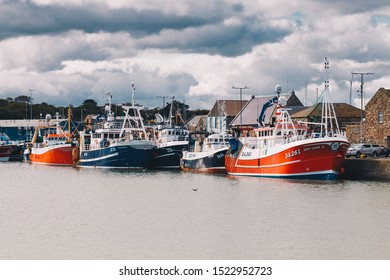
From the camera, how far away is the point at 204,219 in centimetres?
3703

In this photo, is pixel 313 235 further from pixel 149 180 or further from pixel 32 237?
pixel 149 180

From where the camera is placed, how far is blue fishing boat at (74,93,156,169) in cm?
7544

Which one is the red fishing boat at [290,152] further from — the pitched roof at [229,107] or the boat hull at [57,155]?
the pitched roof at [229,107]

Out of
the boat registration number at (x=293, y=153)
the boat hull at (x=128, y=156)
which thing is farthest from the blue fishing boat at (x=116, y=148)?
the boat registration number at (x=293, y=153)

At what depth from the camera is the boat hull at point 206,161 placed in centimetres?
6825

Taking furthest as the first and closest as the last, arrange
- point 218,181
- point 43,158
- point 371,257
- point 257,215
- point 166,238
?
point 43,158
point 218,181
point 257,215
point 166,238
point 371,257

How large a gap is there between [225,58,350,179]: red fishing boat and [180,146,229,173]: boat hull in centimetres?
474

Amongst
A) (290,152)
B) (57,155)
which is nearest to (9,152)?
(57,155)

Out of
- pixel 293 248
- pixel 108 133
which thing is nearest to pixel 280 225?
pixel 293 248

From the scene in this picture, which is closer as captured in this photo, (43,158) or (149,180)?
(149,180)

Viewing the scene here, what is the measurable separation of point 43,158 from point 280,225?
63865 millimetres

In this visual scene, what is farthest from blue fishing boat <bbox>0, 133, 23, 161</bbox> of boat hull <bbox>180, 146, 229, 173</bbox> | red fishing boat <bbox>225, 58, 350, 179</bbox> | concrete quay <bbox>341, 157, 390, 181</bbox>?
concrete quay <bbox>341, 157, 390, 181</bbox>

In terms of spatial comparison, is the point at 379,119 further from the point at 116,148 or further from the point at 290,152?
the point at 116,148

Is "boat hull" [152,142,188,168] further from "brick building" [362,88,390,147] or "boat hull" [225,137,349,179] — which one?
"boat hull" [225,137,349,179]
